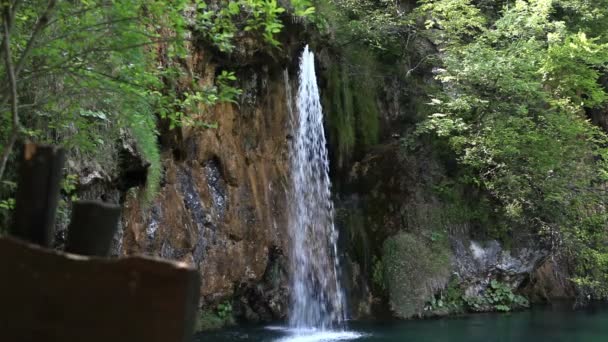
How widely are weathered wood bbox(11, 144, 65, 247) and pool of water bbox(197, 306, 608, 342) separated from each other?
8.26m

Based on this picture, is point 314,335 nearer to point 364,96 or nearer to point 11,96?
point 364,96

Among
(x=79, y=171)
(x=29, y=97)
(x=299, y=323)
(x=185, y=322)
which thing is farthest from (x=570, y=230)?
(x=185, y=322)

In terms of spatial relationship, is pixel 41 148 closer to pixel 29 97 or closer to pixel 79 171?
pixel 29 97

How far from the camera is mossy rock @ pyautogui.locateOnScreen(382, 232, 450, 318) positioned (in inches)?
519

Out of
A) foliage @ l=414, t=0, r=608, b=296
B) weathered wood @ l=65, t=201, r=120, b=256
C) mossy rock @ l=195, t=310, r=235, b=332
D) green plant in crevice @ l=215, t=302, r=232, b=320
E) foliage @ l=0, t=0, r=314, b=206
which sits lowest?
mossy rock @ l=195, t=310, r=235, b=332

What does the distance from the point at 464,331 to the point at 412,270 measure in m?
2.21

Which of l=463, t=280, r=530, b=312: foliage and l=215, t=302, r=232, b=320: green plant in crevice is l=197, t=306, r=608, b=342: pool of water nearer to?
l=463, t=280, r=530, b=312: foliage

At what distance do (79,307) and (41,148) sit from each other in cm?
63

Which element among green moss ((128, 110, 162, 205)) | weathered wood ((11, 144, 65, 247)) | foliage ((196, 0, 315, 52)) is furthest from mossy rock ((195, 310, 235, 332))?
weathered wood ((11, 144, 65, 247))

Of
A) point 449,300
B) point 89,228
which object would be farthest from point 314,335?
point 89,228

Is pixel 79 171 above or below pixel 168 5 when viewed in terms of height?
below

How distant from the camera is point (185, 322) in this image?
1.73m

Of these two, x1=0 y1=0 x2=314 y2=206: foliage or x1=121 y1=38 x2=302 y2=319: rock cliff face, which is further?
x1=121 y1=38 x2=302 y2=319: rock cliff face

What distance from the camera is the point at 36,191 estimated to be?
6.95 feet
